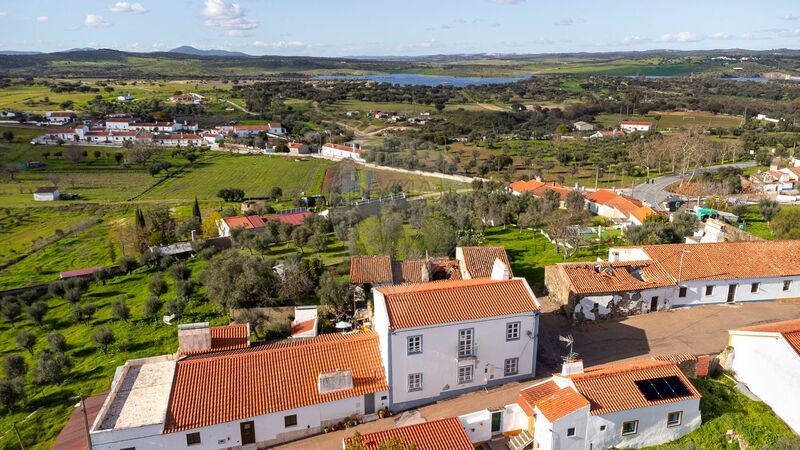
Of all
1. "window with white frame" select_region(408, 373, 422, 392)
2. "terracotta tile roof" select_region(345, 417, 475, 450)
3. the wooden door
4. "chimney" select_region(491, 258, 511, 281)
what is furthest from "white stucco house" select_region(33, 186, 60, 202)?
"terracotta tile roof" select_region(345, 417, 475, 450)

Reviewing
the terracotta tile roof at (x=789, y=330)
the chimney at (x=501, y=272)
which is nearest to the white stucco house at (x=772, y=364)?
the terracotta tile roof at (x=789, y=330)

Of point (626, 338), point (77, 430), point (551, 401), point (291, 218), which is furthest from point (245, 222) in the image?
point (551, 401)

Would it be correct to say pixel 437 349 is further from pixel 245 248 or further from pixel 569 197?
pixel 569 197

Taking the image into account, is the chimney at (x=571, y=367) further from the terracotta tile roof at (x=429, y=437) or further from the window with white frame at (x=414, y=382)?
the window with white frame at (x=414, y=382)

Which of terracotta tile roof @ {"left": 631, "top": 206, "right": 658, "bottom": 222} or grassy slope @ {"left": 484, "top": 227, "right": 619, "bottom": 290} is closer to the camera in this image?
grassy slope @ {"left": 484, "top": 227, "right": 619, "bottom": 290}

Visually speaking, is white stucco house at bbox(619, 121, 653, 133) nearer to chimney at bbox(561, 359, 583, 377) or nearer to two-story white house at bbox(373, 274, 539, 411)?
two-story white house at bbox(373, 274, 539, 411)

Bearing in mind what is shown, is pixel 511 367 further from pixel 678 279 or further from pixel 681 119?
pixel 681 119
